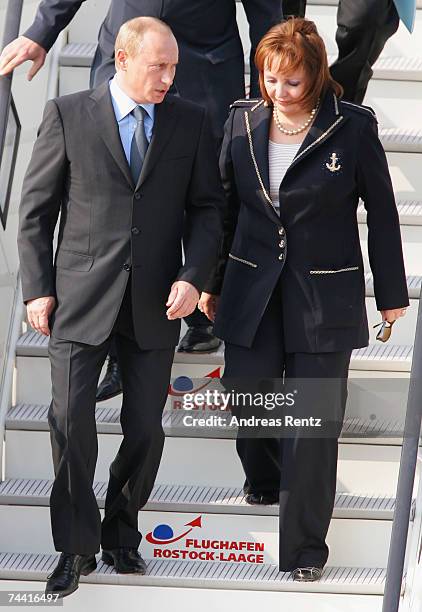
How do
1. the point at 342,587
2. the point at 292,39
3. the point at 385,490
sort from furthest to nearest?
1. the point at 385,490
2. the point at 342,587
3. the point at 292,39

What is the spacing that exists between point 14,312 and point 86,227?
82 centimetres

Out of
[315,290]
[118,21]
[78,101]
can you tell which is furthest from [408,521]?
[118,21]

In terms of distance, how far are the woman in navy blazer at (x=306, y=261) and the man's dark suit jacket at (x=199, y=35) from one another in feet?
1.02

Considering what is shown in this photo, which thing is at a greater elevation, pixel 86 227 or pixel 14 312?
pixel 86 227

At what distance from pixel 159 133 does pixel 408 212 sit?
1.24 m

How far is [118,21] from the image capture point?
4055mm

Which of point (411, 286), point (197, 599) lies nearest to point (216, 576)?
point (197, 599)

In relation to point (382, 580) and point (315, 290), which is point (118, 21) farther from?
point (382, 580)

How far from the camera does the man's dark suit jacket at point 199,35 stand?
157 inches

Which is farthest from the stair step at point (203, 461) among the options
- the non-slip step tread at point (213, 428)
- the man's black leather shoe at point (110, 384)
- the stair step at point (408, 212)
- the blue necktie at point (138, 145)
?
the blue necktie at point (138, 145)

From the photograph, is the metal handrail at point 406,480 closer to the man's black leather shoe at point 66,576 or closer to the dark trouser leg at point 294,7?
the man's black leather shoe at point 66,576

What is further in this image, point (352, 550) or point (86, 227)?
point (352, 550)

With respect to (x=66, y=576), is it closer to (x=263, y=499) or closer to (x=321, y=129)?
(x=263, y=499)

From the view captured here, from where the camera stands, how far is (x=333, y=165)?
3738 millimetres
